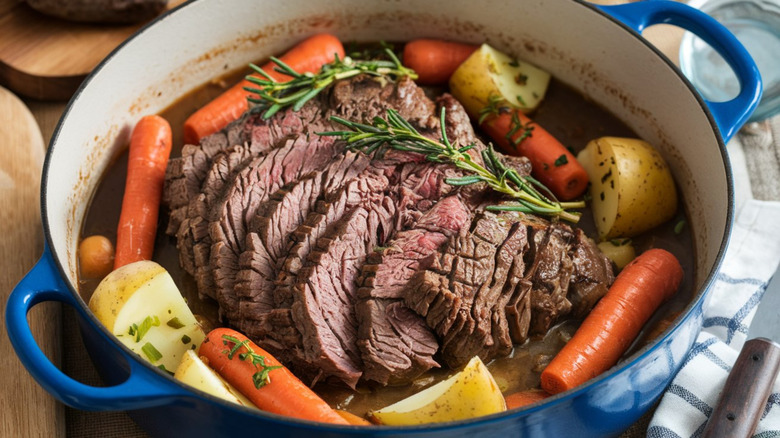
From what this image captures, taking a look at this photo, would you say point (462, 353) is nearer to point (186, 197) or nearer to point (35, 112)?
point (186, 197)

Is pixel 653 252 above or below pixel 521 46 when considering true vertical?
below

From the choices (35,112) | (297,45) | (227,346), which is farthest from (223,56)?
(227,346)

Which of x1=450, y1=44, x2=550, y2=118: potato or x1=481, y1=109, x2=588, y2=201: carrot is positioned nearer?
x1=481, y1=109, x2=588, y2=201: carrot

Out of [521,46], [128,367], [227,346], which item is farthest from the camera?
[521,46]

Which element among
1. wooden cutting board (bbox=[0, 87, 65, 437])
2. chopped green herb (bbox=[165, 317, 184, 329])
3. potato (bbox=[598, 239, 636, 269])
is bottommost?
wooden cutting board (bbox=[0, 87, 65, 437])

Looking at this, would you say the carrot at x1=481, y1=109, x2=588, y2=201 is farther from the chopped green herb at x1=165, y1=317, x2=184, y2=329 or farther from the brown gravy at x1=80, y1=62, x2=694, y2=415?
the chopped green herb at x1=165, y1=317, x2=184, y2=329

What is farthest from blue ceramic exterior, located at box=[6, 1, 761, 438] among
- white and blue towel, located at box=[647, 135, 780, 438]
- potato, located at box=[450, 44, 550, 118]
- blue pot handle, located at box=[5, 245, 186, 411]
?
potato, located at box=[450, 44, 550, 118]

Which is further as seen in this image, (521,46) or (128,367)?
(521,46)
